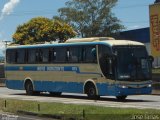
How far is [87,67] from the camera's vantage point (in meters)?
27.8

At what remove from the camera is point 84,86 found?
28125mm

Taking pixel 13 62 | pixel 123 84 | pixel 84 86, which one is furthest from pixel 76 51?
pixel 13 62

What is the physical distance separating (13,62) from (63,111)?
16.1m

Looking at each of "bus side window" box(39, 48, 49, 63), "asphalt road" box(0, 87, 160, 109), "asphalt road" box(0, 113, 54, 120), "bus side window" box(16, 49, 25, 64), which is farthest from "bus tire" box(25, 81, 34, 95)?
"asphalt road" box(0, 113, 54, 120)

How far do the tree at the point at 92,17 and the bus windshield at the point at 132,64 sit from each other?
72.2m

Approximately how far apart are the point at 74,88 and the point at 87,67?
6.22 feet

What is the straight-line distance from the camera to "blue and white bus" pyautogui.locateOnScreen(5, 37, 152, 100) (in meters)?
26.1

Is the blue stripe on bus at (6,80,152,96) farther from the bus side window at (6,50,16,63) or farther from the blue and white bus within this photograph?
the bus side window at (6,50,16,63)

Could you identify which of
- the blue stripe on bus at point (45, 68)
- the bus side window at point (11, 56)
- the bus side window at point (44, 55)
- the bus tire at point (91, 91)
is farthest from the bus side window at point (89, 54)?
the bus side window at point (11, 56)

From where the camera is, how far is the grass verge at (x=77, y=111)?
16.0m

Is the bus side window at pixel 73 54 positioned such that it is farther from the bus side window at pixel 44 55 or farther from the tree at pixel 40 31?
the tree at pixel 40 31

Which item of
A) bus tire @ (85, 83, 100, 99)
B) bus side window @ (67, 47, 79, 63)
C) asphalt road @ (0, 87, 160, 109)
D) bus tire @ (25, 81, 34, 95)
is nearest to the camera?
asphalt road @ (0, 87, 160, 109)

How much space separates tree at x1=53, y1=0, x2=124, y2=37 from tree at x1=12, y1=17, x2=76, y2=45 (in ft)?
44.6

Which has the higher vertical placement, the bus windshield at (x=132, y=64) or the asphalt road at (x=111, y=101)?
the bus windshield at (x=132, y=64)
